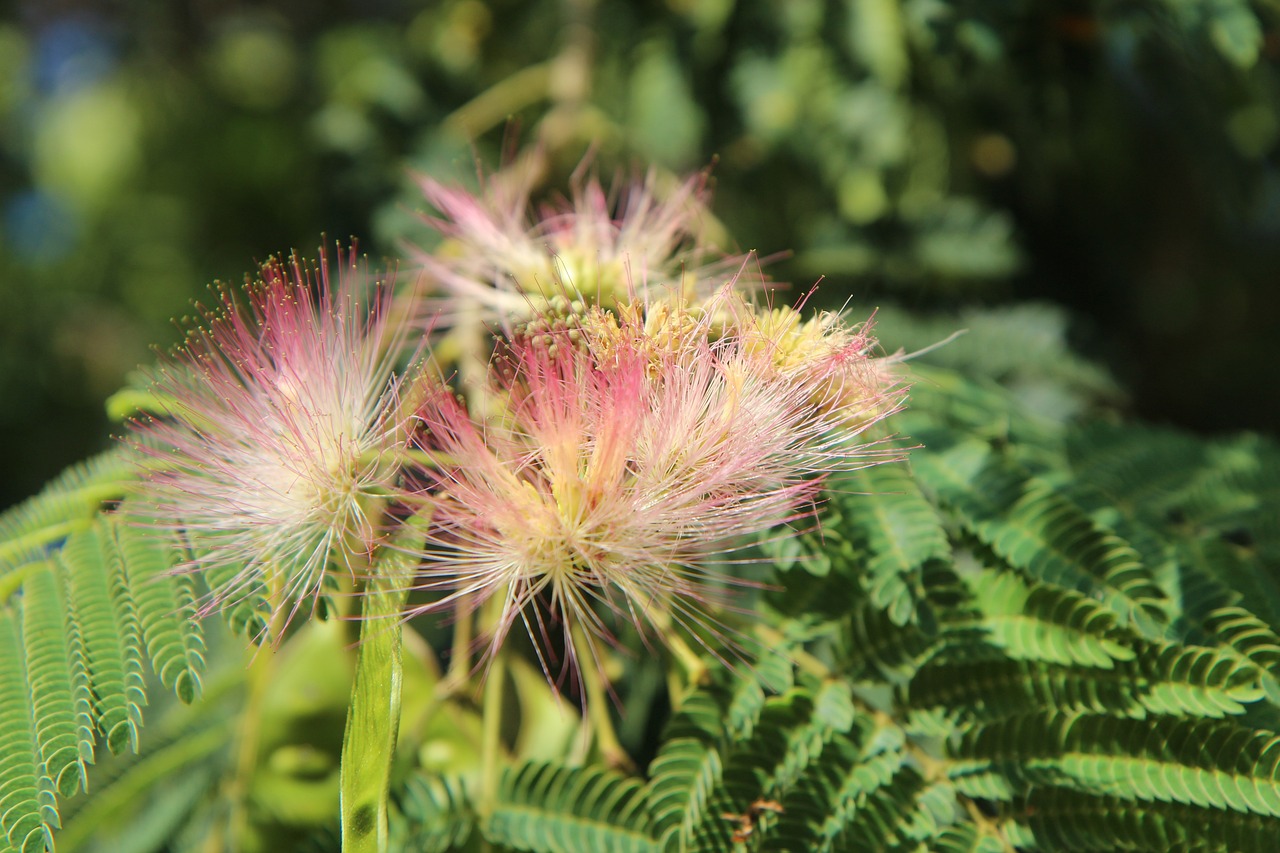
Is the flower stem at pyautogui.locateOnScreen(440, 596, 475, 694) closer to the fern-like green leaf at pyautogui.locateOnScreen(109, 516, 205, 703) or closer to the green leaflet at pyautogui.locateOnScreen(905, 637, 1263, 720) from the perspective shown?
the fern-like green leaf at pyautogui.locateOnScreen(109, 516, 205, 703)

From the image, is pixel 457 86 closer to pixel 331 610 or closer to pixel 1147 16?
pixel 1147 16

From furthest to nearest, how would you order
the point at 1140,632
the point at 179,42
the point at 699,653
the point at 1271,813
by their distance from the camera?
1. the point at 179,42
2. the point at 699,653
3. the point at 1140,632
4. the point at 1271,813

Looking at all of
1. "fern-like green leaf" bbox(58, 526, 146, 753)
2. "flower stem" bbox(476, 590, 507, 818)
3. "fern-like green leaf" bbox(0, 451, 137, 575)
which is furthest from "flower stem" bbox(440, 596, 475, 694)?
"fern-like green leaf" bbox(0, 451, 137, 575)

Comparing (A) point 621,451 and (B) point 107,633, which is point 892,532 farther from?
(B) point 107,633

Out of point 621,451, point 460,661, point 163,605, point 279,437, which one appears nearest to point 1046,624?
point 621,451

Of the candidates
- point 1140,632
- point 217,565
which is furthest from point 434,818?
point 1140,632
